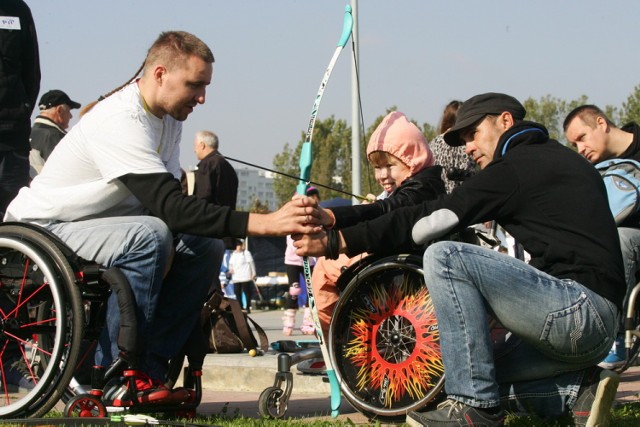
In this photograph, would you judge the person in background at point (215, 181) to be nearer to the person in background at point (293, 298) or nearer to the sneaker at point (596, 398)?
the person in background at point (293, 298)

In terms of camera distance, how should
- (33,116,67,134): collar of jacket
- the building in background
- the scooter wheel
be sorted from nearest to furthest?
the scooter wheel, (33,116,67,134): collar of jacket, the building in background

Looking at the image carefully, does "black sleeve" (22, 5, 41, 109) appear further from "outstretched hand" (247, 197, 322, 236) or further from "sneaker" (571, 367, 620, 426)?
"sneaker" (571, 367, 620, 426)

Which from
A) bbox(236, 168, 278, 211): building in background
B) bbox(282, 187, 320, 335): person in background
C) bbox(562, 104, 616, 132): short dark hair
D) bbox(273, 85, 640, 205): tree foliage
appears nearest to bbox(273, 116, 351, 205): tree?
bbox(273, 85, 640, 205): tree foliage

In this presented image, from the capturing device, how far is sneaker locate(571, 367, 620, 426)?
12.5 ft

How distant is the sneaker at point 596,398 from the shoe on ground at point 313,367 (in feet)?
4.94

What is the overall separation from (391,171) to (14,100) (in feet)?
8.14

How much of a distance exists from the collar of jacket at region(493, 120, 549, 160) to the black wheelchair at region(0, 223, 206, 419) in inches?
67.4

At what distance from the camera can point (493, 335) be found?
15.0 ft

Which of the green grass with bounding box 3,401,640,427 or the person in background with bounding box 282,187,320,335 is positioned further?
the person in background with bounding box 282,187,320,335

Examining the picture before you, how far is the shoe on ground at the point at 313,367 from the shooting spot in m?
5.23

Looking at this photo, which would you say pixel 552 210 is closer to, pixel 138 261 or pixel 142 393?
pixel 138 261

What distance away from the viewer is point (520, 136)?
4.27 metres

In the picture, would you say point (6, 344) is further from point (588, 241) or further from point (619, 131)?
point (619, 131)

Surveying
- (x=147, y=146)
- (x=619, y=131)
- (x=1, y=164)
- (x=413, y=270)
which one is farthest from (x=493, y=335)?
(x=1, y=164)
